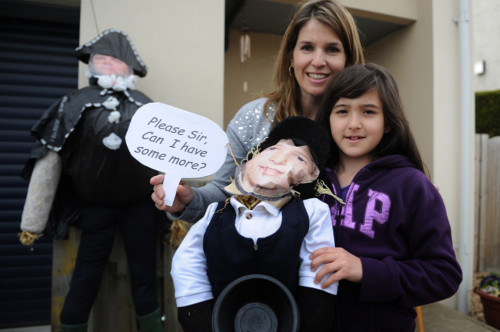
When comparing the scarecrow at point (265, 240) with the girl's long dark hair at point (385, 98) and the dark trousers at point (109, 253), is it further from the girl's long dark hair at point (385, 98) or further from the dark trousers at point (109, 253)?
the dark trousers at point (109, 253)

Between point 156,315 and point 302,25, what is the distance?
219 centimetres

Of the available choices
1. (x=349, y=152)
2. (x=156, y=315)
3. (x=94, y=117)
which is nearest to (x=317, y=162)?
(x=349, y=152)

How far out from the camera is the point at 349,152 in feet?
4.06

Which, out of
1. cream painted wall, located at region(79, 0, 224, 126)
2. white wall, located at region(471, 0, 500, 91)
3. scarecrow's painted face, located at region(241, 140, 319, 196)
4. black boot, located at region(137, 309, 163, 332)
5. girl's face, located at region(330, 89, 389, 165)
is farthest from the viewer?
white wall, located at region(471, 0, 500, 91)

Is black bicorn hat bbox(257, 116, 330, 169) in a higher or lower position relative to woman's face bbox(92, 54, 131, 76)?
lower

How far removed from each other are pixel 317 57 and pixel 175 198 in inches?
34.1

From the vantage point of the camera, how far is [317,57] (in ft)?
4.78

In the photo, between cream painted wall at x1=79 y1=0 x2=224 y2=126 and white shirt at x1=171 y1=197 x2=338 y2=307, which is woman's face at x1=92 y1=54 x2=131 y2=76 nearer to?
cream painted wall at x1=79 y1=0 x2=224 y2=126

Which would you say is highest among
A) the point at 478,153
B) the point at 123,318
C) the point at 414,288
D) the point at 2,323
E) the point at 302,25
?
the point at 302,25

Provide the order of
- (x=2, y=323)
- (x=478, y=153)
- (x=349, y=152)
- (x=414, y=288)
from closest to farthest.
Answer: (x=414, y=288), (x=349, y=152), (x=2, y=323), (x=478, y=153)

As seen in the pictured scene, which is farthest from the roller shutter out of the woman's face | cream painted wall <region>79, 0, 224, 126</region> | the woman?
the woman

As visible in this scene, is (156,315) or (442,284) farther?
(156,315)

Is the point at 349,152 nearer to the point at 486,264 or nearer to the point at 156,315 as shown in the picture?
the point at 156,315

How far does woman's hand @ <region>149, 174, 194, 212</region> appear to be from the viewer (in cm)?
125
